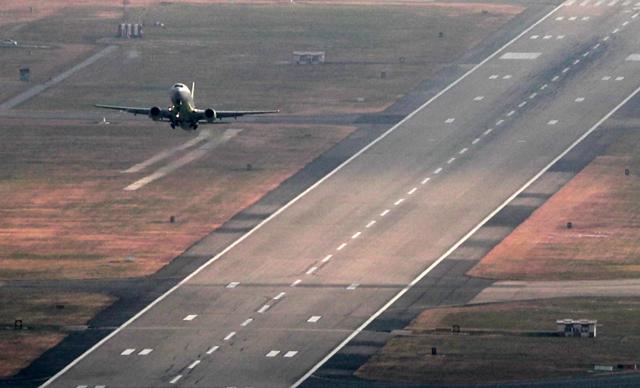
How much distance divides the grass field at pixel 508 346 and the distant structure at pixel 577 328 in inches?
23.4

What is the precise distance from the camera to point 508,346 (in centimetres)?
18162

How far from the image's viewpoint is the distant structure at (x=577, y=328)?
7219 inches

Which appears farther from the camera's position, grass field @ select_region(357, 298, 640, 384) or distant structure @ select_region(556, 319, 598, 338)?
distant structure @ select_region(556, 319, 598, 338)

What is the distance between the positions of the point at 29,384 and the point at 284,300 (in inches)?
1192

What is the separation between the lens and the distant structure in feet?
602

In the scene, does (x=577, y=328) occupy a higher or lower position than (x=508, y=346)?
higher

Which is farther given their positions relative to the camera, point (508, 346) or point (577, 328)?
point (577, 328)

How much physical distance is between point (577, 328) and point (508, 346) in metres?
5.41

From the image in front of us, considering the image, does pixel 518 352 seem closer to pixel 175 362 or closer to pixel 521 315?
pixel 521 315

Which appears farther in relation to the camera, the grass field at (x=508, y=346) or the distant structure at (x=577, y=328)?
the distant structure at (x=577, y=328)

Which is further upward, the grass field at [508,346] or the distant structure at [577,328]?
the distant structure at [577,328]

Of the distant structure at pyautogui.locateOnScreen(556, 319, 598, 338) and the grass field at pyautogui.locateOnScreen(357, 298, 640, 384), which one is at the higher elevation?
the distant structure at pyautogui.locateOnScreen(556, 319, 598, 338)

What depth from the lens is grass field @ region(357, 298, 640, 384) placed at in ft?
573

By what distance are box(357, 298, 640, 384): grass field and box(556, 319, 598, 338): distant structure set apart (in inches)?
23.4
